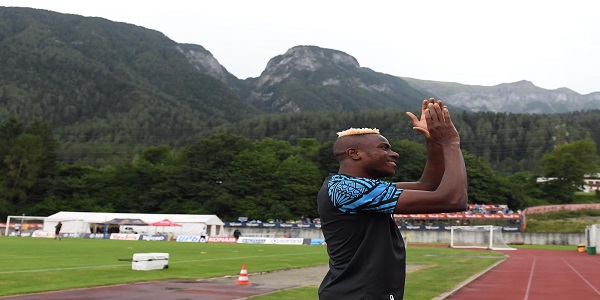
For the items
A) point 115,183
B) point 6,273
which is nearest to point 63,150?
point 115,183

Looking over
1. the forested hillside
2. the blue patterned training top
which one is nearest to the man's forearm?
the blue patterned training top

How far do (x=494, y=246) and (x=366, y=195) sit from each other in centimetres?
5379

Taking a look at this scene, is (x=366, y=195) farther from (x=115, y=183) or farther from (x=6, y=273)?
(x=115, y=183)

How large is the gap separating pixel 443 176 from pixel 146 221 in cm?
6420

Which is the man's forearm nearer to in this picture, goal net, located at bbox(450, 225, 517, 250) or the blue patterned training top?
the blue patterned training top

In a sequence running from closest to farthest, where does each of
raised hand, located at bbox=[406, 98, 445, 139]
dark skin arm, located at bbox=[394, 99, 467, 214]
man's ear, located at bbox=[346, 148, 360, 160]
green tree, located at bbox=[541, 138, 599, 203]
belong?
dark skin arm, located at bbox=[394, 99, 467, 214] → raised hand, located at bbox=[406, 98, 445, 139] → man's ear, located at bbox=[346, 148, 360, 160] → green tree, located at bbox=[541, 138, 599, 203]

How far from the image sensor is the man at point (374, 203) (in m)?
3.20

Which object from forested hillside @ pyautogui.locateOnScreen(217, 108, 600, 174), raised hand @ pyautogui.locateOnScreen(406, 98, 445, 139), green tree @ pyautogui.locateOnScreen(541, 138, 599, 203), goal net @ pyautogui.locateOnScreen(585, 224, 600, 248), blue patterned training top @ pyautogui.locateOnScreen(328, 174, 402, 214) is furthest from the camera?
forested hillside @ pyautogui.locateOnScreen(217, 108, 600, 174)

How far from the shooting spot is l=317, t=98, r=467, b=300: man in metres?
3.20

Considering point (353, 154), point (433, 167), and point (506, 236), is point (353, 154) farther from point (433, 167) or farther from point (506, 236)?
point (506, 236)

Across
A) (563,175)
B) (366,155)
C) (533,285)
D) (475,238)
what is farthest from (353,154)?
(563,175)

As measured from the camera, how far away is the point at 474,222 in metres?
72.9

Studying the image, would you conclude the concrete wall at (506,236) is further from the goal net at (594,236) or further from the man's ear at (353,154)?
the man's ear at (353,154)

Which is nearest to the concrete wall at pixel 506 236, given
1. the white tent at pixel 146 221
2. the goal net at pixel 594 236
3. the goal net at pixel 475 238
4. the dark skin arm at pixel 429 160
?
the goal net at pixel 475 238
